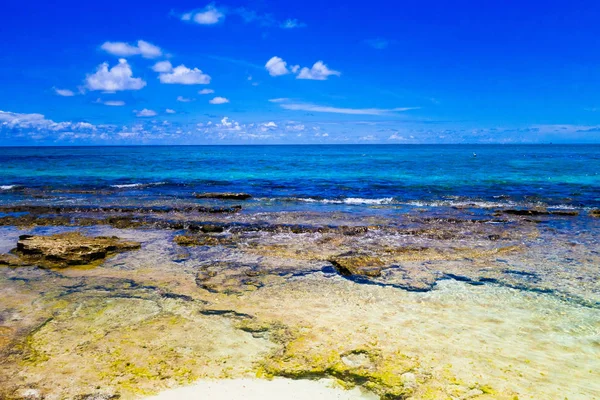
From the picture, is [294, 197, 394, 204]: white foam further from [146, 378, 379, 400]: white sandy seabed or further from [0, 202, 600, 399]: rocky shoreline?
[146, 378, 379, 400]: white sandy seabed

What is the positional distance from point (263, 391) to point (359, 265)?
5853mm

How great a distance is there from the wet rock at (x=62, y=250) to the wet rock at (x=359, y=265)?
7.15m

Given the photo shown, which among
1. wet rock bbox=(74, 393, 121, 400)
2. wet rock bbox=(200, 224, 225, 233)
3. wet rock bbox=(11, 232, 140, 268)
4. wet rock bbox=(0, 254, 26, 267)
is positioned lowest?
wet rock bbox=(74, 393, 121, 400)

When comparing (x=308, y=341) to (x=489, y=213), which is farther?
(x=489, y=213)

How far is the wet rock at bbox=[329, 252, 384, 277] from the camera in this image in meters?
10.2

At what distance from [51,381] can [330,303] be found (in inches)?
202

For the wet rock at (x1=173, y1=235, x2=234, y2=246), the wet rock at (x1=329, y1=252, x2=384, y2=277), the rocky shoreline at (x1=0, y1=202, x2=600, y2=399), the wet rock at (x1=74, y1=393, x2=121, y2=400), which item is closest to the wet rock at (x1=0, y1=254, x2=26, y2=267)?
the rocky shoreline at (x1=0, y1=202, x2=600, y2=399)

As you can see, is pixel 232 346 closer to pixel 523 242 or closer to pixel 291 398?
pixel 291 398

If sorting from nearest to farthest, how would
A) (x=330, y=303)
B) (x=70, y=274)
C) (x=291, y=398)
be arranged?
(x=291, y=398) → (x=330, y=303) → (x=70, y=274)

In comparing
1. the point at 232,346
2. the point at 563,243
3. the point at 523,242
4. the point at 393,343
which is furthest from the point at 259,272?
the point at 563,243

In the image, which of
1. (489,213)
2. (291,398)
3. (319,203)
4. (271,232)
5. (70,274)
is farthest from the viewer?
(319,203)

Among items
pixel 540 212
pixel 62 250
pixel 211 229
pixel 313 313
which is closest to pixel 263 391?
pixel 313 313

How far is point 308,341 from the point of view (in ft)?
A: 21.5

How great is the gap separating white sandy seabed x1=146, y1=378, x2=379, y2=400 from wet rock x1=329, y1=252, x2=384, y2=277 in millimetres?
4892
